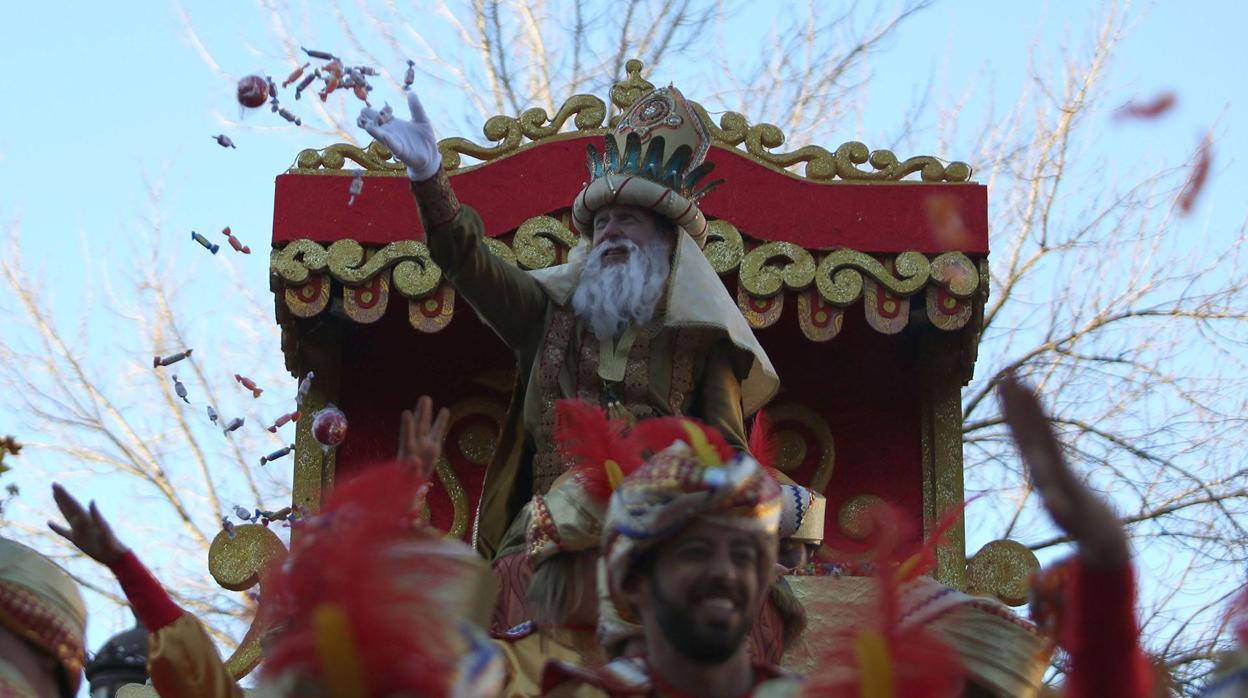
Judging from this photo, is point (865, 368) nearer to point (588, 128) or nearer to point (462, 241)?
point (588, 128)

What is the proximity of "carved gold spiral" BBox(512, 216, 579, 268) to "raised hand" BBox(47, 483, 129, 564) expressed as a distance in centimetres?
360

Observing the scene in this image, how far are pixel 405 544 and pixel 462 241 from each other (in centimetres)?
283

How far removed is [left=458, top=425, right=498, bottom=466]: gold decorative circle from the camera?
26.5 feet

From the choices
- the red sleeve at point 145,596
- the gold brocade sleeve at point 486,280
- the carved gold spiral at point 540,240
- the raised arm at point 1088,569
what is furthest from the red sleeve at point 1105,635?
the carved gold spiral at point 540,240

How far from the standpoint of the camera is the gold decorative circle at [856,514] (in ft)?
26.6

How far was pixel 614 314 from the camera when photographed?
659cm

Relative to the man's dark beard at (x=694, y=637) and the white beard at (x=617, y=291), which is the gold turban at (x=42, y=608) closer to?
the man's dark beard at (x=694, y=637)

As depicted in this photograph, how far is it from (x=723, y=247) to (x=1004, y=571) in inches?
58.2

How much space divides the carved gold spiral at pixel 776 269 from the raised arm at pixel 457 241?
1.23m

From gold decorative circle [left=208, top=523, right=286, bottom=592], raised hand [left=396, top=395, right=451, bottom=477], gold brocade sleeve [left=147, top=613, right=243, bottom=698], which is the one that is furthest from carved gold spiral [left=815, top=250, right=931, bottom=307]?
gold brocade sleeve [left=147, top=613, right=243, bottom=698]

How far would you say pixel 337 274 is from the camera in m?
7.74

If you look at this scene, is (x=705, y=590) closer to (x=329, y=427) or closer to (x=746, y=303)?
(x=329, y=427)

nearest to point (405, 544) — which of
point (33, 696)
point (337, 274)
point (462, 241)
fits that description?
point (33, 696)

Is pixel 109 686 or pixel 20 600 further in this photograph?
pixel 109 686
